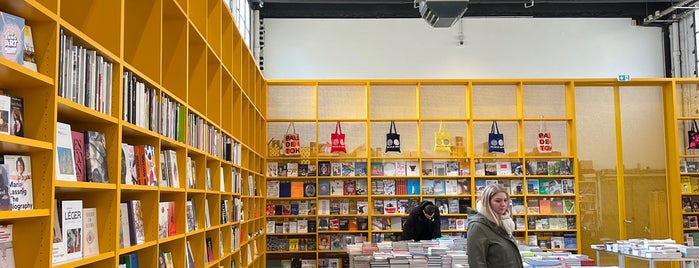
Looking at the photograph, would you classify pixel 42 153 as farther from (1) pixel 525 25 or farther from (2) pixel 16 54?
(1) pixel 525 25

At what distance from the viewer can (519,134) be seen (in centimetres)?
988

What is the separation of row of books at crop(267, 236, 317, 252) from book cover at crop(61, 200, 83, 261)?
721cm

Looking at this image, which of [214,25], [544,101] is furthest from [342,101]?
[214,25]

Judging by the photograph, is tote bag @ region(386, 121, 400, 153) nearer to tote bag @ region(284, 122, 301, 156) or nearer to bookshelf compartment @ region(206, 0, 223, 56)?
tote bag @ region(284, 122, 301, 156)

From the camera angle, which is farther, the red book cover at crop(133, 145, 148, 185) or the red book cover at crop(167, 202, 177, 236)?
the red book cover at crop(167, 202, 177, 236)

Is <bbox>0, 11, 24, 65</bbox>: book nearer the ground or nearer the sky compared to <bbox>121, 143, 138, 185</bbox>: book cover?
nearer the sky

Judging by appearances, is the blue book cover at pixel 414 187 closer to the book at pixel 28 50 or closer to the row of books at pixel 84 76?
the row of books at pixel 84 76

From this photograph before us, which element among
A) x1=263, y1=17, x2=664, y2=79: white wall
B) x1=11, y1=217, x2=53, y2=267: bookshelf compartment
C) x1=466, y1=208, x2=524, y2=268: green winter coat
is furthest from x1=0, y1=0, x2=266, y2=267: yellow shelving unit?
x1=263, y1=17, x2=664, y2=79: white wall

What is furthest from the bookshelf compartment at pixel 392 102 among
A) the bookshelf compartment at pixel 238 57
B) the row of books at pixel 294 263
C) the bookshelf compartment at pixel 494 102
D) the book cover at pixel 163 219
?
the book cover at pixel 163 219

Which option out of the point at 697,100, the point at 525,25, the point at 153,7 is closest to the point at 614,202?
the point at 697,100

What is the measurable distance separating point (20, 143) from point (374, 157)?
789 cm

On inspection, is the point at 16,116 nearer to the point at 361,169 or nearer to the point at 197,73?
the point at 197,73

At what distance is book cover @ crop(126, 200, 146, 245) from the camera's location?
3.28 metres

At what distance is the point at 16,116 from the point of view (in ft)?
7.23
